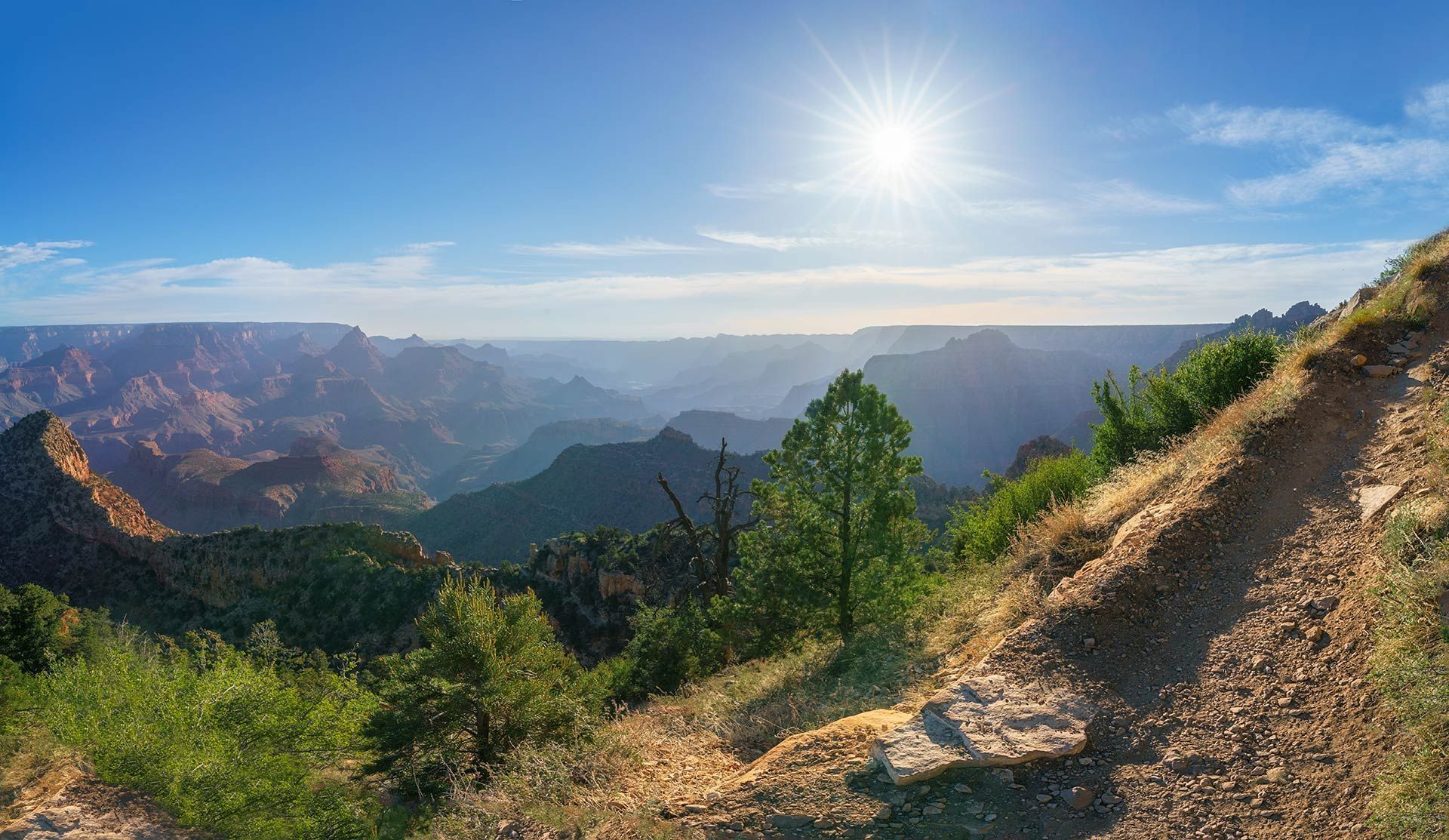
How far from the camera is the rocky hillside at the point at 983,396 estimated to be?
149375 millimetres

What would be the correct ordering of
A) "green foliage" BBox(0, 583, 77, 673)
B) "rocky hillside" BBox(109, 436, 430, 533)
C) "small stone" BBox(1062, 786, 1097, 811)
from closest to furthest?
"small stone" BBox(1062, 786, 1097, 811) < "green foliage" BBox(0, 583, 77, 673) < "rocky hillside" BBox(109, 436, 430, 533)

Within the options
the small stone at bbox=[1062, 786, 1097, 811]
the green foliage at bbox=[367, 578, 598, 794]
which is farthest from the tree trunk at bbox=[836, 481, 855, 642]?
the small stone at bbox=[1062, 786, 1097, 811]

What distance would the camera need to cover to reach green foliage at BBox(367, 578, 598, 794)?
30.9ft

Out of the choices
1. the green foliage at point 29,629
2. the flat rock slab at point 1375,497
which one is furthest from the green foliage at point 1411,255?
the green foliage at point 29,629

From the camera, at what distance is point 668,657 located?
15961mm

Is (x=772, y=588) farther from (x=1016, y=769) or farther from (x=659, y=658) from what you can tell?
(x=1016, y=769)

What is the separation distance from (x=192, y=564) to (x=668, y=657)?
49.6 meters

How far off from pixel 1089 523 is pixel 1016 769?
529 cm

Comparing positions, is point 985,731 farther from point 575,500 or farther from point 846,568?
point 575,500

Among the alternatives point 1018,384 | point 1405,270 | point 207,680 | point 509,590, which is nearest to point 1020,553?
point 1405,270

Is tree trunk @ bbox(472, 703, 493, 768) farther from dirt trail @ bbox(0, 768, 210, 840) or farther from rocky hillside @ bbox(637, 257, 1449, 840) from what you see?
dirt trail @ bbox(0, 768, 210, 840)

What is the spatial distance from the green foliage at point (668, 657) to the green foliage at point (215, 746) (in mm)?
6178

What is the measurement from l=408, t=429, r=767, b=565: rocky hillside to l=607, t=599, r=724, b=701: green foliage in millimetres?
56484

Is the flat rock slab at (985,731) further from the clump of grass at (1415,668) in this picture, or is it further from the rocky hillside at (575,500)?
the rocky hillside at (575,500)
